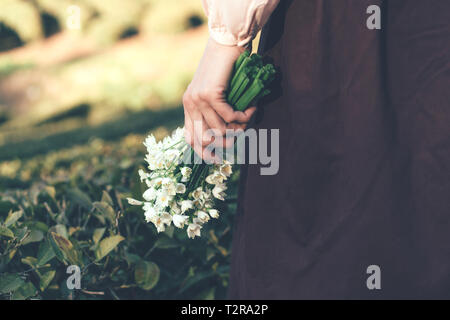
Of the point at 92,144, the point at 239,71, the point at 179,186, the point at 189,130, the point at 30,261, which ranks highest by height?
the point at 92,144

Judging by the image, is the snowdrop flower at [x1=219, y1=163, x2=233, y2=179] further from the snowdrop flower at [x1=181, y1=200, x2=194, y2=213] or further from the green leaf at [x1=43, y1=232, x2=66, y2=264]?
the green leaf at [x1=43, y1=232, x2=66, y2=264]

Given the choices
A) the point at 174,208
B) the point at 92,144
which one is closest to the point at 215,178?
the point at 174,208

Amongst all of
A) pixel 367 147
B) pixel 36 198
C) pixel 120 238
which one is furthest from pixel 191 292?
pixel 367 147

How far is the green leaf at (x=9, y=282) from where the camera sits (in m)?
1.29

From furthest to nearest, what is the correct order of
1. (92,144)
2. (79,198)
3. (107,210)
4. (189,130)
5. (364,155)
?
(92,144)
(79,198)
(107,210)
(189,130)
(364,155)

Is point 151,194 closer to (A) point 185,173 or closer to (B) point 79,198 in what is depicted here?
(A) point 185,173

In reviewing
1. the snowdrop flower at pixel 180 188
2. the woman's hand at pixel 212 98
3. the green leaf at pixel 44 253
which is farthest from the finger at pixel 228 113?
the green leaf at pixel 44 253

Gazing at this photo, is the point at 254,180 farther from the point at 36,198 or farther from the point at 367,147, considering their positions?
the point at 36,198

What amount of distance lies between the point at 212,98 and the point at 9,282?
83 cm

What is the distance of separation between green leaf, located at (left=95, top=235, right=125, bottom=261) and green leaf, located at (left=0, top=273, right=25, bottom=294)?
0.23 meters

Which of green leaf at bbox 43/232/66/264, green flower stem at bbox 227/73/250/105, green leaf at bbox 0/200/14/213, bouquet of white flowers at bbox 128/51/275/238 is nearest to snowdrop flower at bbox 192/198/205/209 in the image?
bouquet of white flowers at bbox 128/51/275/238

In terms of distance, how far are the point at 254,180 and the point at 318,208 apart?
19cm

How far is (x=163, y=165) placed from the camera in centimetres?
128

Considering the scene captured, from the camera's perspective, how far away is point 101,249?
1400mm
